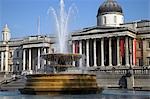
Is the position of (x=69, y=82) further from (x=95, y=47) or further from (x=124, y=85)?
(x=95, y=47)

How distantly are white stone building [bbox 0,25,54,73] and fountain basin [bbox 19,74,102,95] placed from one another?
4753 cm

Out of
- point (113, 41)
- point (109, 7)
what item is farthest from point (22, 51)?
point (113, 41)

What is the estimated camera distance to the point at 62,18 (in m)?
33.6

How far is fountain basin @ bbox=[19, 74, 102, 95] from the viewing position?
72.3ft

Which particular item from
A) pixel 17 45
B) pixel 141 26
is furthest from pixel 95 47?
pixel 17 45

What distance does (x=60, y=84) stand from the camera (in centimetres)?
2211

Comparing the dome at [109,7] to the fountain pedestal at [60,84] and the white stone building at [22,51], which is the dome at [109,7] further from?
the fountain pedestal at [60,84]

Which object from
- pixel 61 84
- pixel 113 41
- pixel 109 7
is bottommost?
pixel 61 84

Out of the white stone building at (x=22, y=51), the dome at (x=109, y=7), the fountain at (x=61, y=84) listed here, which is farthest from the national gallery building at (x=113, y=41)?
the fountain at (x=61, y=84)

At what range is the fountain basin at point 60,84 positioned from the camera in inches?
867

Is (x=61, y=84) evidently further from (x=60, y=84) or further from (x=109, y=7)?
(x=109, y=7)

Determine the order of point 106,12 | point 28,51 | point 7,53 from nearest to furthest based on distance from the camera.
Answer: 1. point 106,12
2. point 28,51
3. point 7,53

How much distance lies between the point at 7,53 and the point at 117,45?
29.9m

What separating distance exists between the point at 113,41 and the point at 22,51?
76.8 feet
